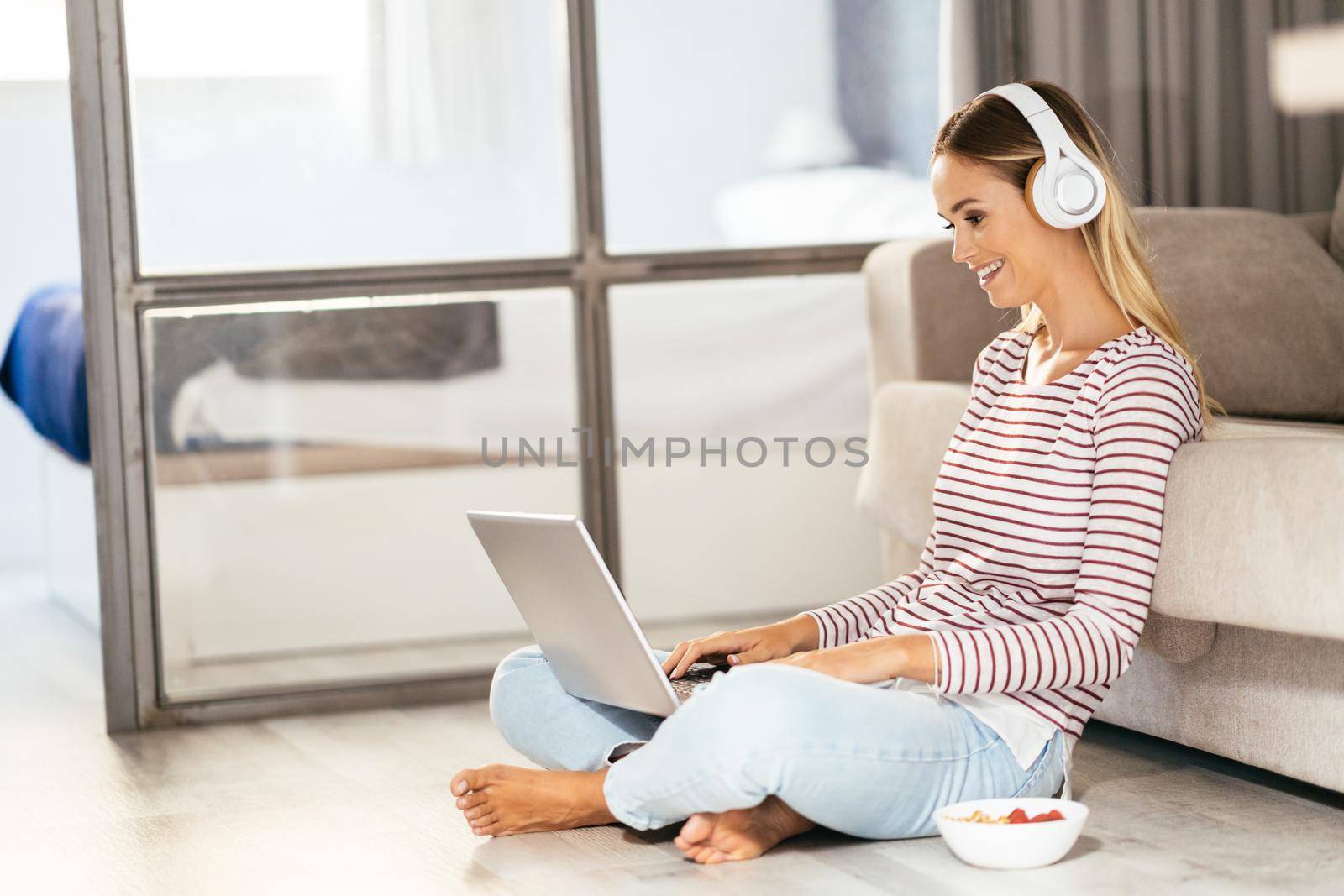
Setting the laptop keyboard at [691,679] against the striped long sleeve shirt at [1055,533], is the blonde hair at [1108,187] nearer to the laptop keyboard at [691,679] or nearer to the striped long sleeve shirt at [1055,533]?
the striped long sleeve shirt at [1055,533]

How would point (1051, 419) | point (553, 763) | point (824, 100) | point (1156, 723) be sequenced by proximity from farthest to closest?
point (824, 100) < point (1156, 723) < point (553, 763) < point (1051, 419)

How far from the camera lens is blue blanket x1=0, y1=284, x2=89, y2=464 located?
10.6 feet

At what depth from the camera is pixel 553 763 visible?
189cm

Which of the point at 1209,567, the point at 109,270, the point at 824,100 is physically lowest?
the point at 1209,567

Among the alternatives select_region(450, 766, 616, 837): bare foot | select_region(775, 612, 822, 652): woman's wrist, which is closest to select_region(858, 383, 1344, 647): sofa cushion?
select_region(775, 612, 822, 652): woman's wrist

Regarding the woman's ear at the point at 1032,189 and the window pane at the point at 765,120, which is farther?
the window pane at the point at 765,120

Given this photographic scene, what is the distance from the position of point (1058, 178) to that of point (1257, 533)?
1.33ft

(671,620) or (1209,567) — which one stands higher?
(1209,567)

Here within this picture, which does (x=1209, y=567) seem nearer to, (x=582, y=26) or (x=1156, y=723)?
(x=1156, y=723)

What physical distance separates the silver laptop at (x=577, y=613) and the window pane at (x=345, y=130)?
0.98 m

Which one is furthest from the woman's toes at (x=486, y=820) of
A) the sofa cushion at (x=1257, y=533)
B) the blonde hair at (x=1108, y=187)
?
the blonde hair at (x=1108, y=187)

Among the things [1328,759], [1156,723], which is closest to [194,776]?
[1156,723]

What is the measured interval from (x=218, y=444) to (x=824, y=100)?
1194mm

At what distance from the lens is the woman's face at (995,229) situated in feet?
5.78
